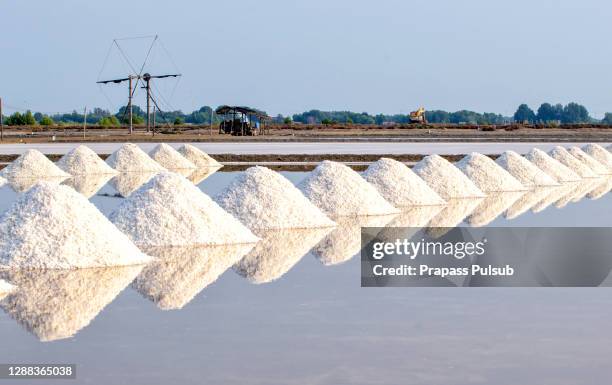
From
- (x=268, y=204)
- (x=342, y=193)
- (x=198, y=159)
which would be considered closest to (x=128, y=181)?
(x=198, y=159)

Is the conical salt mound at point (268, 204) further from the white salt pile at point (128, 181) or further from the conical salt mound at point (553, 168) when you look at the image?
the conical salt mound at point (553, 168)

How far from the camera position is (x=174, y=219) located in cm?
1271

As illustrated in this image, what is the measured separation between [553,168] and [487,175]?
4173 mm

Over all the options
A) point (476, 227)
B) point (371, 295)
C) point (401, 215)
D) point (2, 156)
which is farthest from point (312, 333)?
Result: point (2, 156)

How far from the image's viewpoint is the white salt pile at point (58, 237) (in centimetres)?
1057

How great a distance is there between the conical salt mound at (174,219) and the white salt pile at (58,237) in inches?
47.3

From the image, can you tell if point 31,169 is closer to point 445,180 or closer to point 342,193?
point 445,180

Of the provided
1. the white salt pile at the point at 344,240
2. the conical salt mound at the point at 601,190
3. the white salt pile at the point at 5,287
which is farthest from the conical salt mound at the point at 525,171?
the white salt pile at the point at 5,287

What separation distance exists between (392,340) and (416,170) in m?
13.3

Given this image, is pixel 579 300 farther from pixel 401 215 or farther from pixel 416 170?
pixel 416 170

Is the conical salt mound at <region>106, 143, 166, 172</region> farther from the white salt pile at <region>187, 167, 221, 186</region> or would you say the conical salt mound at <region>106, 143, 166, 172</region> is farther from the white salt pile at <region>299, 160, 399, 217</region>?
the white salt pile at <region>299, 160, 399, 217</region>

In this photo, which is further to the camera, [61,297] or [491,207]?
[491,207]

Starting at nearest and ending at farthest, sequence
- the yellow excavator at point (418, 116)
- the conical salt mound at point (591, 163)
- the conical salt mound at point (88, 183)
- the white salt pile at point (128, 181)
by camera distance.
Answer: the conical salt mound at point (88, 183), the white salt pile at point (128, 181), the conical salt mound at point (591, 163), the yellow excavator at point (418, 116)

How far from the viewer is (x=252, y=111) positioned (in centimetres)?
6016
